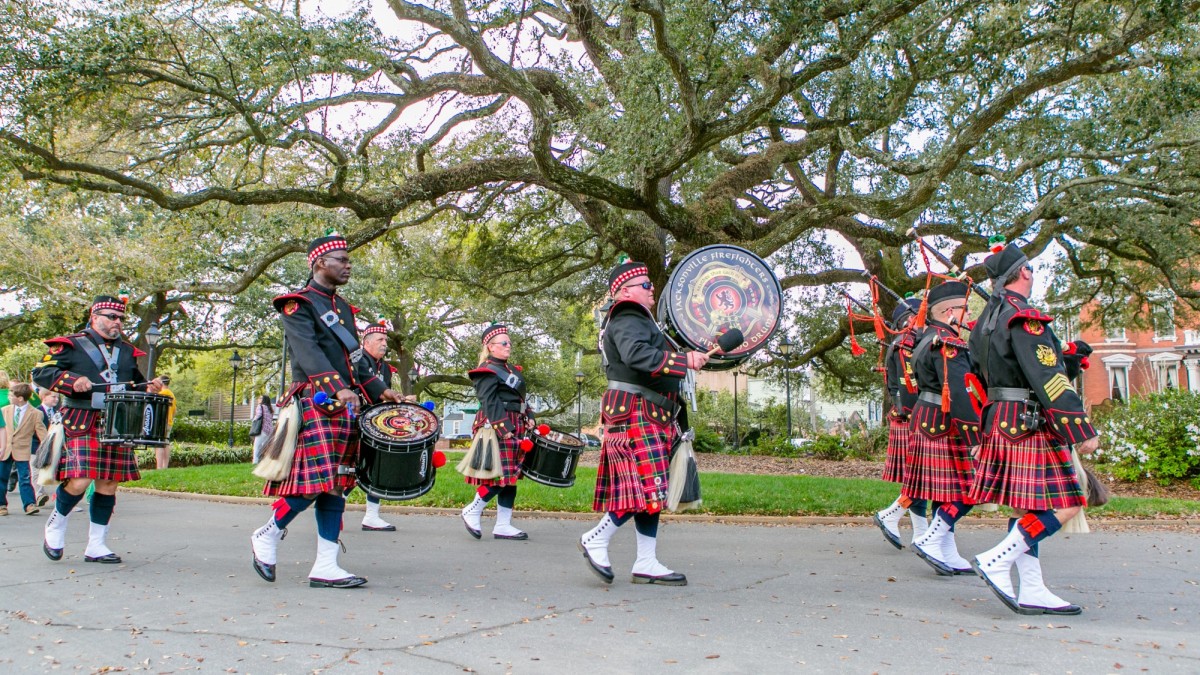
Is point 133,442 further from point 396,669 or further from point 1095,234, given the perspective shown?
point 1095,234

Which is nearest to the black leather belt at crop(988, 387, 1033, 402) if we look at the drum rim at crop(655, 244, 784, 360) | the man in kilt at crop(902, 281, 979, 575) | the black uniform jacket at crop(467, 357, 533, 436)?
the man in kilt at crop(902, 281, 979, 575)

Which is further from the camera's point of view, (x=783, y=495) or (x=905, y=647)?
(x=783, y=495)

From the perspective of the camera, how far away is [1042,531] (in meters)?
5.02

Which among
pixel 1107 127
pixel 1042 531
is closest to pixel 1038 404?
pixel 1042 531

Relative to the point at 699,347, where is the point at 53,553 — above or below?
below

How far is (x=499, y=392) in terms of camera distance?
8.62 metres

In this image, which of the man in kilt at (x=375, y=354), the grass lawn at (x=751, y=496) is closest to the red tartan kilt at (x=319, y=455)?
the man in kilt at (x=375, y=354)

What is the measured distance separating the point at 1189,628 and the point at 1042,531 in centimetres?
85

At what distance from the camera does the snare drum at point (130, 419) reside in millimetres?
6578

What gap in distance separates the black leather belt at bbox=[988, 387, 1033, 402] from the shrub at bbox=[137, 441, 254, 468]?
19828 millimetres

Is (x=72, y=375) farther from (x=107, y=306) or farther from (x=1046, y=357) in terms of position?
(x=1046, y=357)

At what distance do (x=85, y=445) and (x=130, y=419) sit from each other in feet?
1.43

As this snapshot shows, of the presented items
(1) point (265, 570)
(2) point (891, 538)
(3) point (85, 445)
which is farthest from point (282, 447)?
(2) point (891, 538)

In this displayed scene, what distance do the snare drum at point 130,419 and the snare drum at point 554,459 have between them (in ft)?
10.5
